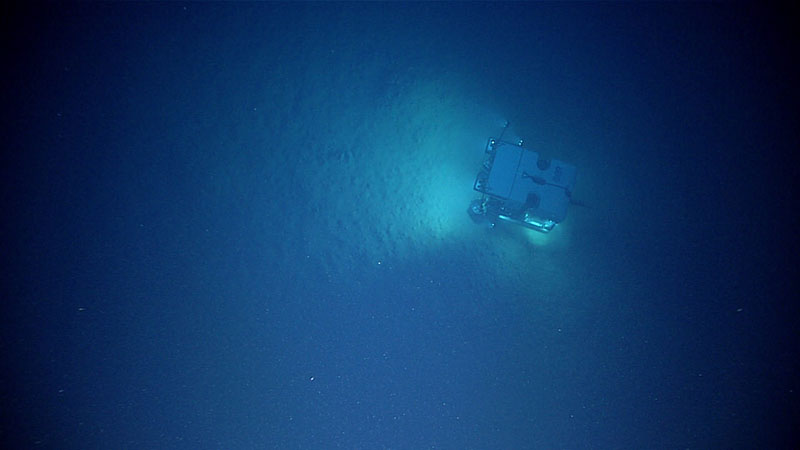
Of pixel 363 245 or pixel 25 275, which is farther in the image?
pixel 363 245

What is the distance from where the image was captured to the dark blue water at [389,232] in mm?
879

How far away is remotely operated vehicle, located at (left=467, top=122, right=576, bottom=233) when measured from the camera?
952 mm

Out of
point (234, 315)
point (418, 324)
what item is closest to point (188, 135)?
point (234, 315)

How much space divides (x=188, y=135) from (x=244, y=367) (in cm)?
72

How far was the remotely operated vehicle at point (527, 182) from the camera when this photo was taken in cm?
95

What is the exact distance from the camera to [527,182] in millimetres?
958

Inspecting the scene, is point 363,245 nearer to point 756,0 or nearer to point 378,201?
point 378,201

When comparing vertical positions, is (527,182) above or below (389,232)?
above

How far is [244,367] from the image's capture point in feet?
3.11

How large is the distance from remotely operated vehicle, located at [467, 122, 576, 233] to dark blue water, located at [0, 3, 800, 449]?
0.11 meters

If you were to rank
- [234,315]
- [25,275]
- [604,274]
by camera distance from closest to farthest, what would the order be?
[25,275] < [234,315] < [604,274]

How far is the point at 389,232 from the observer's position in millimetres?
1022

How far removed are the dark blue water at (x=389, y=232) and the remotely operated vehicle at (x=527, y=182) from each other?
0.37 ft

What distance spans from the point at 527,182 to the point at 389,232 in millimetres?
452
